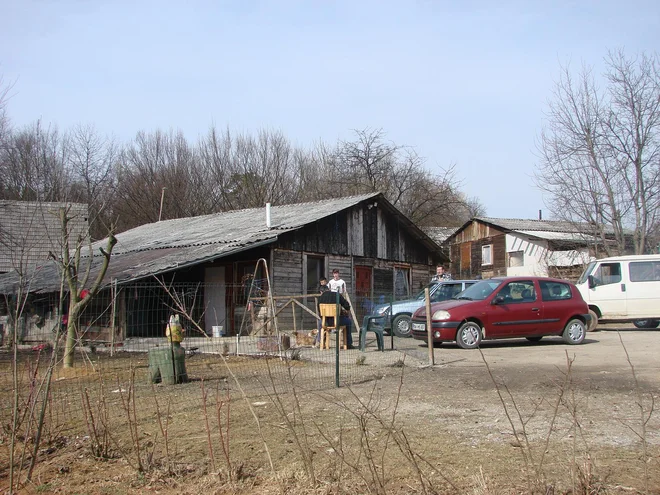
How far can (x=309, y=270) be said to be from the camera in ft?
73.8

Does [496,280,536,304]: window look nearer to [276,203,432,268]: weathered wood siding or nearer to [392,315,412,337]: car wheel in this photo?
[392,315,412,337]: car wheel

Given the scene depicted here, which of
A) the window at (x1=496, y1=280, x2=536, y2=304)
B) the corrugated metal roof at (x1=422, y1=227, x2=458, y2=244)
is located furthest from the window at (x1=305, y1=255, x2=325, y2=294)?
the corrugated metal roof at (x1=422, y1=227, x2=458, y2=244)

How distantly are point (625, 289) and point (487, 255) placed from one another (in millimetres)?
26684

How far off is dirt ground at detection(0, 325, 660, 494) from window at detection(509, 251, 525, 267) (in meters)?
34.4

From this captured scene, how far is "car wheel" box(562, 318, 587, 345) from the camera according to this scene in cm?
1503

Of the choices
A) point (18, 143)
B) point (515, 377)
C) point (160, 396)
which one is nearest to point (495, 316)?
point (515, 377)

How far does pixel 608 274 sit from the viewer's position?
1970cm

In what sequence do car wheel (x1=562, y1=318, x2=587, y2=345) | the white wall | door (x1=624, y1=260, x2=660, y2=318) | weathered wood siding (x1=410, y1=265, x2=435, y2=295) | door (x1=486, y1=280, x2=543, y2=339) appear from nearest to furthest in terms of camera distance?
door (x1=486, y1=280, x2=543, y2=339)
car wheel (x1=562, y1=318, x2=587, y2=345)
door (x1=624, y1=260, x2=660, y2=318)
weathered wood siding (x1=410, y1=265, x2=435, y2=295)
the white wall

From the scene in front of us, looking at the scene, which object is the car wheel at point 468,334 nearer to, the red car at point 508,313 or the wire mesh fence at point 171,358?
the red car at point 508,313

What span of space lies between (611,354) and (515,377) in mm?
4205

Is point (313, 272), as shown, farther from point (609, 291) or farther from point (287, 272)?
point (609, 291)

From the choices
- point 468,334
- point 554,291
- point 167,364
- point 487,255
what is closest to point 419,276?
point 554,291

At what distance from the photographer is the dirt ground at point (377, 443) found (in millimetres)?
4406

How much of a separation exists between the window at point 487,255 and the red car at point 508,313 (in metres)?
30.7
